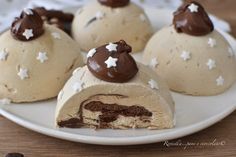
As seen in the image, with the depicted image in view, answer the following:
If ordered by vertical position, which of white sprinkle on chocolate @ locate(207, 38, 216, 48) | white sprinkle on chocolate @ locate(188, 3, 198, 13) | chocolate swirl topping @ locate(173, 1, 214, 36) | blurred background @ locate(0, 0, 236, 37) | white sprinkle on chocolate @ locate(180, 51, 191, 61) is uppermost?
white sprinkle on chocolate @ locate(188, 3, 198, 13)

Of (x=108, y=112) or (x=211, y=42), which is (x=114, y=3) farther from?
(x=108, y=112)

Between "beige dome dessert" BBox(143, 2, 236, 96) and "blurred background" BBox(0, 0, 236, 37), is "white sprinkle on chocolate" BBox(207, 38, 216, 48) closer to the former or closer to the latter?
"beige dome dessert" BBox(143, 2, 236, 96)

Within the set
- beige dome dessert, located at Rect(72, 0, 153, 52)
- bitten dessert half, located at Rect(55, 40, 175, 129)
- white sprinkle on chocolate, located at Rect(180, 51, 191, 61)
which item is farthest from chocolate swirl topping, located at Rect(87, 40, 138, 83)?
beige dome dessert, located at Rect(72, 0, 153, 52)

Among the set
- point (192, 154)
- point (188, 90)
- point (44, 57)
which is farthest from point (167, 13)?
point (192, 154)

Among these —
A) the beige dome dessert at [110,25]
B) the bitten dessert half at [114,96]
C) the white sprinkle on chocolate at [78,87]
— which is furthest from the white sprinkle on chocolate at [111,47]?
the beige dome dessert at [110,25]

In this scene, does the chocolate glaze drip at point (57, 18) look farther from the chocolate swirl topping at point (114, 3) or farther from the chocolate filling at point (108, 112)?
the chocolate filling at point (108, 112)

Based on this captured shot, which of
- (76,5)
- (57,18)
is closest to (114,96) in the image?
(57,18)

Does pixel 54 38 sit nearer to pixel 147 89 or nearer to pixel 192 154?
pixel 147 89
